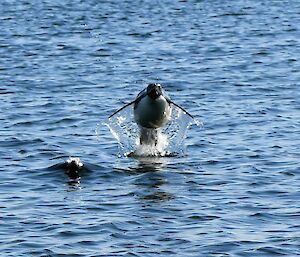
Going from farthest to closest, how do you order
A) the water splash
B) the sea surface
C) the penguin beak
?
1. the water splash
2. the penguin beak
3. the sea surface

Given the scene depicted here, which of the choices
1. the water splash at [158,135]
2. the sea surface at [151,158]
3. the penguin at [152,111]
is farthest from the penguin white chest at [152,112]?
the sea surface at [151,158]

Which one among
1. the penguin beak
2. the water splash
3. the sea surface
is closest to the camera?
the sea surface

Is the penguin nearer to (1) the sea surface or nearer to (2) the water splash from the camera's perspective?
(2) the water splash

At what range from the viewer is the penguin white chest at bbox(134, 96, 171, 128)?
24.4 meters

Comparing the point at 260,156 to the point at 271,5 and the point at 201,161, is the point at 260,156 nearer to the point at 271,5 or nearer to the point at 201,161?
the point at 201,161

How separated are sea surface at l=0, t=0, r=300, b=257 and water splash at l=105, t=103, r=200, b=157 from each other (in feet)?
0.96

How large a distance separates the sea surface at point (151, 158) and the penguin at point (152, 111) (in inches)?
37.2

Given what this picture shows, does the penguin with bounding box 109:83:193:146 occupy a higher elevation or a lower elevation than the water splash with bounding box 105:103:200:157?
higher

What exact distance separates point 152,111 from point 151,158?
1080 millimetres

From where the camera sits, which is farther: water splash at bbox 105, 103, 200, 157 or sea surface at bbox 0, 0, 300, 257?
water splash at bbox 105, 103, 200, 157

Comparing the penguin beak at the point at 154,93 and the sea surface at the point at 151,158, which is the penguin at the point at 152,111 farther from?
the sea surface at the point at 151,158

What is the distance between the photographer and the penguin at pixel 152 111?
80.0ft

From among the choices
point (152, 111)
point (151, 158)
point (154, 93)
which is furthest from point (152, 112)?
point (151, 158)

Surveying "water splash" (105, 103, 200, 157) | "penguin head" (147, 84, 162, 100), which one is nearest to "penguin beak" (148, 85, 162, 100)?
"penguin head" (147, 84, 162, 100)
